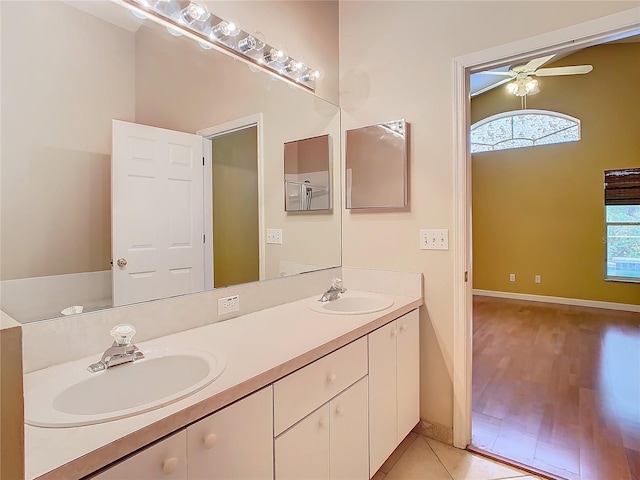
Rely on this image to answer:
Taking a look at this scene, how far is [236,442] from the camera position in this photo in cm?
90

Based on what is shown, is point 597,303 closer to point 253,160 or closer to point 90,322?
point 253,160

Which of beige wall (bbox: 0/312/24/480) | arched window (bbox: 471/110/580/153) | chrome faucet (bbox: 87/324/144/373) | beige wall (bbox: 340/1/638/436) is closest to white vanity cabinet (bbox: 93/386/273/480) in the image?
beige wall (bbox: 0/312/24/480)

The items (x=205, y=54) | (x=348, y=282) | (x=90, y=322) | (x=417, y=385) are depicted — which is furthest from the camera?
(x=348, y=282)

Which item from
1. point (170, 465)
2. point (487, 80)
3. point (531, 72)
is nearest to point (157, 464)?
point (170, 465)

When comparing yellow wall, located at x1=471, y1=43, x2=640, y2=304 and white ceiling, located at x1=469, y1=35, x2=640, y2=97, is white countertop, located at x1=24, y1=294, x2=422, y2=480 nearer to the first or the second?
white ceiling, located at x1=469, y1=35, x2=640, y2=97

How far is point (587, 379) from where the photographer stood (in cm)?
271

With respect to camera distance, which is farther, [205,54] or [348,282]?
[348,282]

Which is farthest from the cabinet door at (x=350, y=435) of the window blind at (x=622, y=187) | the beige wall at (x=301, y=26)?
the window blind at (x=622, y=187)

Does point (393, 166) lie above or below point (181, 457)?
above

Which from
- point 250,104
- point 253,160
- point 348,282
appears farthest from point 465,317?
point 250,104

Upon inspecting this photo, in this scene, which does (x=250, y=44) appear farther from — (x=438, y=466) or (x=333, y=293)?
(x=438, y=466)

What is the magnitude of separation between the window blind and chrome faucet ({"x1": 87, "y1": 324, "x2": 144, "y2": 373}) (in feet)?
19.7

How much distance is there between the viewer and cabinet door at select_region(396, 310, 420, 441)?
1720 millimetres

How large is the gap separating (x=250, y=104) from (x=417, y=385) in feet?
5.92
